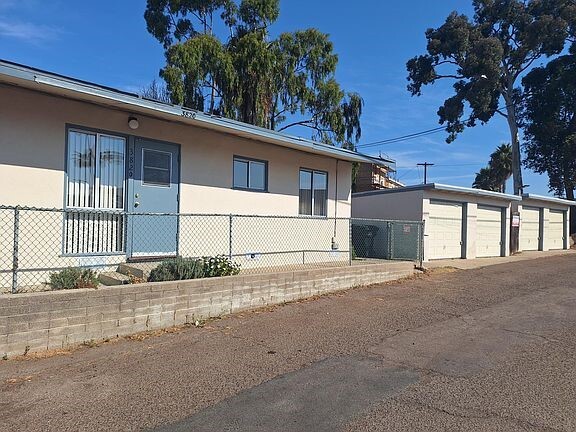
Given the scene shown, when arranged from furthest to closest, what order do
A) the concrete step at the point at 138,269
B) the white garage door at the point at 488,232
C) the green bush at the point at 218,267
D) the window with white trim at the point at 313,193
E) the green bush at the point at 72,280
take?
the white garage door at the point at 488,232, the window with white trim at the point at 313,193, the green bush at the point at 218,267, the concrete step at the point at 138,269, the green bush at the point at 72,280

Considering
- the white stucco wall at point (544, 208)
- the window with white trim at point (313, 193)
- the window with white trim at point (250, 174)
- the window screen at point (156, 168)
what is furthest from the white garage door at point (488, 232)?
the window screen at point (156, 168)

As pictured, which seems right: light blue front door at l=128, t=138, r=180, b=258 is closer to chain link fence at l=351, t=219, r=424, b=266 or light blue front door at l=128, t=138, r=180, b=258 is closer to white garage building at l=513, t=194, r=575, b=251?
chain link fence at l=351, t=219, r=424, b=266

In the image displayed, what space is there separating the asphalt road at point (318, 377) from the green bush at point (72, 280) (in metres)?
0.97

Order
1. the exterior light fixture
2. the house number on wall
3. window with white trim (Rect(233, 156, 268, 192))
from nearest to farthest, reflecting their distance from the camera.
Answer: the exterior light fixture, the house number on wall, window with white trim (Rect(233, 156, 268, 192))

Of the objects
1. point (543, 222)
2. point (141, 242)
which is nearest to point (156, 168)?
point (141, 242)

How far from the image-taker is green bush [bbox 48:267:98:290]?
6.45m

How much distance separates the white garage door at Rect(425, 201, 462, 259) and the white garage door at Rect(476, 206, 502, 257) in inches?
62.3

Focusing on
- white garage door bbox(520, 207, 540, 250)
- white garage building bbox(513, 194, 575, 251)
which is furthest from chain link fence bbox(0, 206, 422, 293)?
white garage building bbox(513, 194, 575, 251)

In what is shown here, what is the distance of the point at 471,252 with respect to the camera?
19.7m

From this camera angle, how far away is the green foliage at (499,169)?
5574cm

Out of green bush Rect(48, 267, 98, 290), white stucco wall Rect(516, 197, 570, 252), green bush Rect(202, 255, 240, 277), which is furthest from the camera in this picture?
white stucco wall Rect(516, 197, 570, 252)

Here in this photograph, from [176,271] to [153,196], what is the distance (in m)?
2.46

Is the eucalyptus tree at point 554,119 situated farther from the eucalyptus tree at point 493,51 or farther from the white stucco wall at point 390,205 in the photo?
the white stucco wall at point 390,205

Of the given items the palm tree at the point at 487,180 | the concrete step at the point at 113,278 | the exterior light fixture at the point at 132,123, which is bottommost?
the concrete step at the point at 113,278
